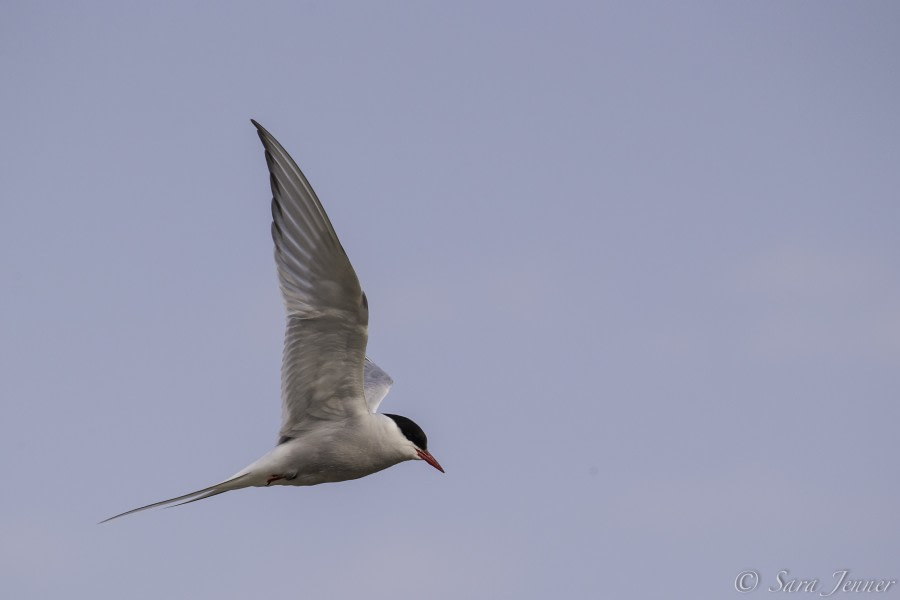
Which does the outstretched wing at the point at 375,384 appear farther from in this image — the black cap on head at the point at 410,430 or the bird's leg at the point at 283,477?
the bird's leg at the point at 283,477

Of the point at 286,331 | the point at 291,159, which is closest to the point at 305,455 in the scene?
the point at 286,331

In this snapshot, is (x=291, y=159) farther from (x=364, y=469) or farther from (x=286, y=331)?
(x=364, y=469)

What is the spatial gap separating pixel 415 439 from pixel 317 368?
2.82ft

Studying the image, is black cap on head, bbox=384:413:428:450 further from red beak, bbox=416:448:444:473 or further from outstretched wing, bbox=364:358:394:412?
outstretched wing, bbox=364:358:394:412

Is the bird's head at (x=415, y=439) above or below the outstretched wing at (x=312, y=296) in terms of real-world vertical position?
below

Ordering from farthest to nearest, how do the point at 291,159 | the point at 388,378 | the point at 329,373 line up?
the point at 388,378 < the point at 329,373 < the point at 291,159

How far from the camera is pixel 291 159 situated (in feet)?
21.9

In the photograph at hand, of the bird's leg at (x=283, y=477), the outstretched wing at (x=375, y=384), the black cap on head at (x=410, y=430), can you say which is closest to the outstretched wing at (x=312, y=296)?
the black cap on head at (x=410, y=430)

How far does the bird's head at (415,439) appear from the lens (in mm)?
7555

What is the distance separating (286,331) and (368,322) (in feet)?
1.78

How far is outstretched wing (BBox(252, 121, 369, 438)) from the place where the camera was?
6.73 metres

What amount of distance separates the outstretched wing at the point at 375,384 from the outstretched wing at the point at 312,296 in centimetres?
135

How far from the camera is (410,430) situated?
756 cm

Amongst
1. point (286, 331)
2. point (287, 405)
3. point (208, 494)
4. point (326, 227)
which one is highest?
point (326, 227)
